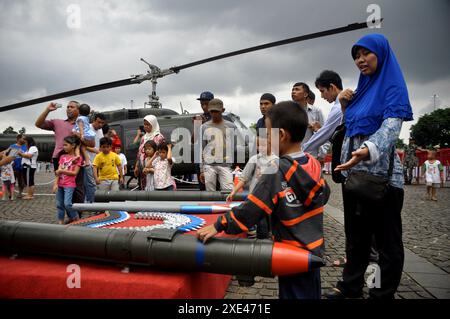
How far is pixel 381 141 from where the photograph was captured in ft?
6.95

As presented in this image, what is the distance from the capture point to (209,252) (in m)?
1.86

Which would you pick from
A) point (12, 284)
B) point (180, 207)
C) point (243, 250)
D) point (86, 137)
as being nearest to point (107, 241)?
point (12, 284)

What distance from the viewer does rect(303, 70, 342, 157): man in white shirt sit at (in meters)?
3.22

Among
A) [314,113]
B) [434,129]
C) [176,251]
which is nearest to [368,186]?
[176,251]

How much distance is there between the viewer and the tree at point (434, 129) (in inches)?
2656

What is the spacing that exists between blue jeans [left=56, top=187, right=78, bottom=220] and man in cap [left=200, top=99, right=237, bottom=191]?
2.08m

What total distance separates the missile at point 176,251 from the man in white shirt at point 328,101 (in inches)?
64.6

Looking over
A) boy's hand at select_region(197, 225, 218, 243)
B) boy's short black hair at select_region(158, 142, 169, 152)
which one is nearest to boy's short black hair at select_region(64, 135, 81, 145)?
boy's short black hair at select_region(158, 142, 169, 152)

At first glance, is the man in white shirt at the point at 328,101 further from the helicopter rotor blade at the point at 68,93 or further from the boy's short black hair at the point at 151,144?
the boy's short black hair at the point at 151,144

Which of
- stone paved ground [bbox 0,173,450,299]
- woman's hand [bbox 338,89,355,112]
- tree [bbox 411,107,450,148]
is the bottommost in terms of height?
stone paved ground [bbox 0,173,450,299]

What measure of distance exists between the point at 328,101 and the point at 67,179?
12.9 ft

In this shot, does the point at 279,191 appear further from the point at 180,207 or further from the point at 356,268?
the point at 180,207

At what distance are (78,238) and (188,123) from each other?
10.1 m

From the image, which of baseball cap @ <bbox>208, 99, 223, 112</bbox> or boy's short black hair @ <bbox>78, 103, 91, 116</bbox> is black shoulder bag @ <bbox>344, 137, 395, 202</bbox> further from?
Result: boy's short black hair @ <bbox>78, 103, 91, 116</bbox>
